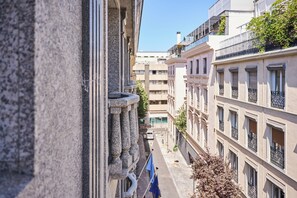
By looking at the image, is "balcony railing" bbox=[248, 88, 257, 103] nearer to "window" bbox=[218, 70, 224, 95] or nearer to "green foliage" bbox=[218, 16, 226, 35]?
"window" bbox=[218, 70, 224, 95]

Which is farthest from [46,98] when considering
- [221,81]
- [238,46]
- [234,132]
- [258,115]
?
[221,81]

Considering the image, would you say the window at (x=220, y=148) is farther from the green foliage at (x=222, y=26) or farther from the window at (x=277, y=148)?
the green foliage at (x=222, y=26)

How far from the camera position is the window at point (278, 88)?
1087cm

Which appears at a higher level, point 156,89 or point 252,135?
point 156,89

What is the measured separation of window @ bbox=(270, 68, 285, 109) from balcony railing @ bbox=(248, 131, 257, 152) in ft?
7.15

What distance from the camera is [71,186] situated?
1485mm

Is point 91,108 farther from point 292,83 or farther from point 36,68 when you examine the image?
point 292,83

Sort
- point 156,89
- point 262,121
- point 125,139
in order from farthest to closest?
1. point 156,89
2. point 262,121
3. point 125,139

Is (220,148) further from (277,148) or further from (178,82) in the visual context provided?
(178,82)

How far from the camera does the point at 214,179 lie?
13.2 meters

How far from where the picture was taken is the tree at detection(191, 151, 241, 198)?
12688 mm

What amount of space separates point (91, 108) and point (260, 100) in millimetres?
11805

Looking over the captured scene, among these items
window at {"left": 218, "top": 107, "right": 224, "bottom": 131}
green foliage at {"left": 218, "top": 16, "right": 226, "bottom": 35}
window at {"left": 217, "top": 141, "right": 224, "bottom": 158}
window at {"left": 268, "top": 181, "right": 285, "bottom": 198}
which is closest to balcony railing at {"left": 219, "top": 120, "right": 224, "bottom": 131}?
window at {"left": 218, "top": 107, "right": 224, "bottom": 131}

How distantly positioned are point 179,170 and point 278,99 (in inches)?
607
